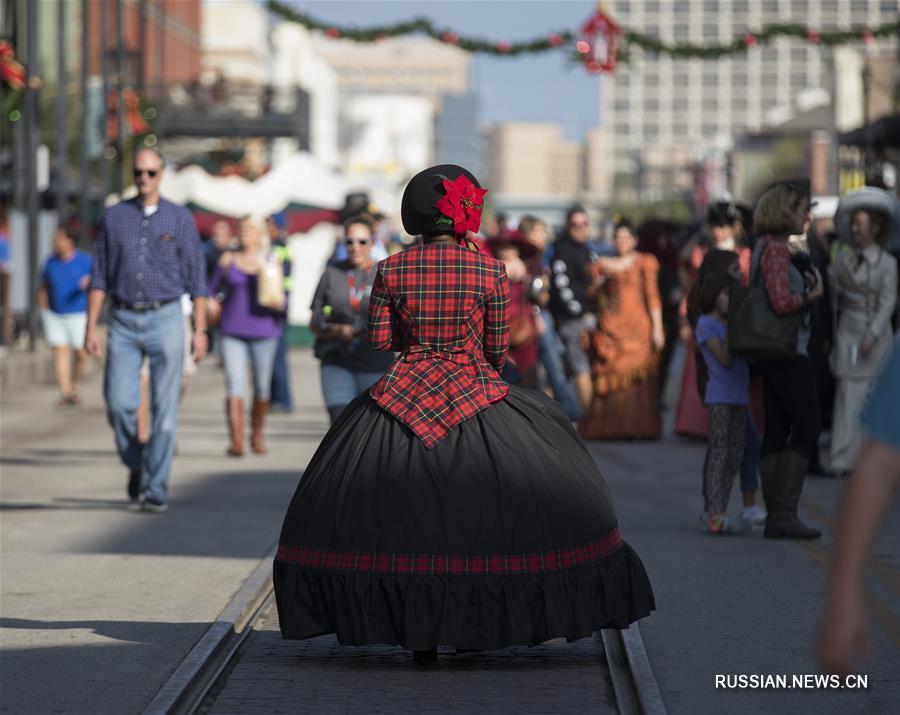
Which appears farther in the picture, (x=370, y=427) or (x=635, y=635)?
(x=635, y=635)

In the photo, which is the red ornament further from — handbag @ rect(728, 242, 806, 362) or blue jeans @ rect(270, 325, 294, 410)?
handbag @ rect(728, 242, 806, 362)

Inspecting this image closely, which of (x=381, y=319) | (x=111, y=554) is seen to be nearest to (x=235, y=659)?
(x=381, y=319)

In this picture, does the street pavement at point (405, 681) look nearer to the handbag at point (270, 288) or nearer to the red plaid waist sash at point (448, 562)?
the red plaid waist sash at point (448, 562)

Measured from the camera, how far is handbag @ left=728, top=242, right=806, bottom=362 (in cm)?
1006

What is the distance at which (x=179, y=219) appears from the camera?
1125 cm

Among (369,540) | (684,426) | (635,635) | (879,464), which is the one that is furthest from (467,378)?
(684,426)

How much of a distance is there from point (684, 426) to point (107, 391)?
616 cm

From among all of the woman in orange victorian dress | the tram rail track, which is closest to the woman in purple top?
the woman in orange victorian dress

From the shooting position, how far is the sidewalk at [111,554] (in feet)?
22.5

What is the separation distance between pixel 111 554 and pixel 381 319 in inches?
129

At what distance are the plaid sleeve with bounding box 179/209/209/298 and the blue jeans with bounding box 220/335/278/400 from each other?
3.52m

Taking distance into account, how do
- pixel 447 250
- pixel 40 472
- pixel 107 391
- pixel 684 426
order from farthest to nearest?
pixel 684 426, pixel 40 472, pixel 107 391, pixel 447 250

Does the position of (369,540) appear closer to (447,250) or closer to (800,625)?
(447,250)

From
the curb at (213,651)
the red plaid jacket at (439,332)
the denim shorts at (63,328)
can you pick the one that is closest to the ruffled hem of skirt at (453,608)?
the curb at (213,651)
